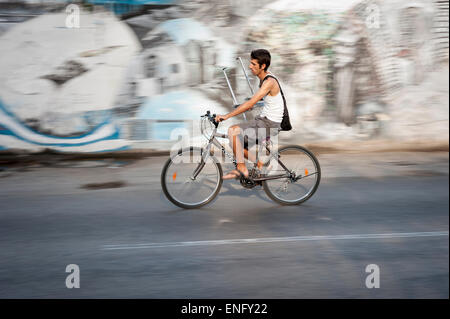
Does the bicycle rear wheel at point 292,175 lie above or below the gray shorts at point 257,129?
below

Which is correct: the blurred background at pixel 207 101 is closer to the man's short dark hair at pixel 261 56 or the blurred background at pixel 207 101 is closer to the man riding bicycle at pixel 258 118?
the man riding bicycle at pixel 258 118

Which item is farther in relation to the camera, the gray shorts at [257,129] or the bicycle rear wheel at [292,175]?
the bicycle rear wheel at [292,175]

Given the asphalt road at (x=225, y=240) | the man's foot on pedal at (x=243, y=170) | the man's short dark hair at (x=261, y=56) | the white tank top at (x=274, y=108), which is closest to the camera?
the asphalt road at (x=225, y=240)

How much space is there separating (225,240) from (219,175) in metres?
1.27

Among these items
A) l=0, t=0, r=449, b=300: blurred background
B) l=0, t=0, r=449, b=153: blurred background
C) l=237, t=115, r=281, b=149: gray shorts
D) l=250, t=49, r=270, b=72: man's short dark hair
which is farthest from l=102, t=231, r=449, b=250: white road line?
l=0, t=0, r=449, b=153: blurred background

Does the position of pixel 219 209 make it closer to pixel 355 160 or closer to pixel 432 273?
pixel 432 273

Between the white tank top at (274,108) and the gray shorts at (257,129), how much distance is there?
50mm

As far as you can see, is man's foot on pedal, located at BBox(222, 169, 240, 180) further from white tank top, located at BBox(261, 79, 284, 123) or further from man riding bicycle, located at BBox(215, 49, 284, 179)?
white tank top, located at BBox(261, 79, 284, 123)

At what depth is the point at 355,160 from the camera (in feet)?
31.1

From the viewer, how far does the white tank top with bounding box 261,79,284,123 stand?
6223 mm

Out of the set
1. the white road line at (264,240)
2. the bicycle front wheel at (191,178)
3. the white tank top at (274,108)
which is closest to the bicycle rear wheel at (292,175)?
the white tank top at (274,108)

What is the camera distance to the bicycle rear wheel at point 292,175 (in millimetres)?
6504

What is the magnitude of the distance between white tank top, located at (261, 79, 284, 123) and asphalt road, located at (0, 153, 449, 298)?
1.10m

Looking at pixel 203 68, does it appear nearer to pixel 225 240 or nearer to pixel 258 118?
pixel 258 118
